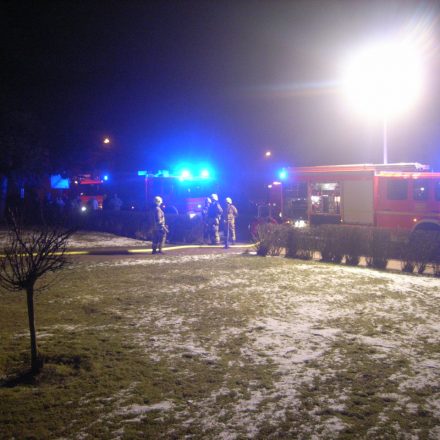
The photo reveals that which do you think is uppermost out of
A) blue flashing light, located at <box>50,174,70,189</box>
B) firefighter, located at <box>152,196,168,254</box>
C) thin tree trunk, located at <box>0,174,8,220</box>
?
blue flashing light, located at <box>50,174,70,189</box>

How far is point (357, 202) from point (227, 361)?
1202 centimetres

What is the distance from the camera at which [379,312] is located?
7.80 meters

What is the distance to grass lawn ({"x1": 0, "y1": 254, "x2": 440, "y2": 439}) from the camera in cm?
412

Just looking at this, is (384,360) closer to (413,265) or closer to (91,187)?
(413,265)

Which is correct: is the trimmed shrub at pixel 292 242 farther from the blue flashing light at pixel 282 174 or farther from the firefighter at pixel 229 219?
the blue flashing light at pixel 282 174

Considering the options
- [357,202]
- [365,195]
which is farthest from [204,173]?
[365,195]

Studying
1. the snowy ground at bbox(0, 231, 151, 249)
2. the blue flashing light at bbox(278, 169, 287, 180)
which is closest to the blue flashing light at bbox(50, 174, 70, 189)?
the snowy ground at bbox(0, 231, 151, 249)

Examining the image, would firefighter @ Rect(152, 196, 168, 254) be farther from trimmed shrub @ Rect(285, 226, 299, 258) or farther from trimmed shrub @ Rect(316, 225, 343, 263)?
trimmed shrub @ Rect(316, 225, 343, 263)

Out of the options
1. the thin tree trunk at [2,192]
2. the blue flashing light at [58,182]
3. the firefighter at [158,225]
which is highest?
the blue flashing light at [58,182]

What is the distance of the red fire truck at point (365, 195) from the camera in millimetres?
14914

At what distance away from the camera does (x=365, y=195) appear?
53.5 feet

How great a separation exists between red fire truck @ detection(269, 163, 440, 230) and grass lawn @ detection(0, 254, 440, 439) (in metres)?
5.37

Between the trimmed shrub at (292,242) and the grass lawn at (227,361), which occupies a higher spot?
the trimmed shrub at (292,242)

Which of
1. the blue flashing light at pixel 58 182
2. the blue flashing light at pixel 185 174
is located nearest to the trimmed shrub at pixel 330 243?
the blue flashing light at pixel 185 174
